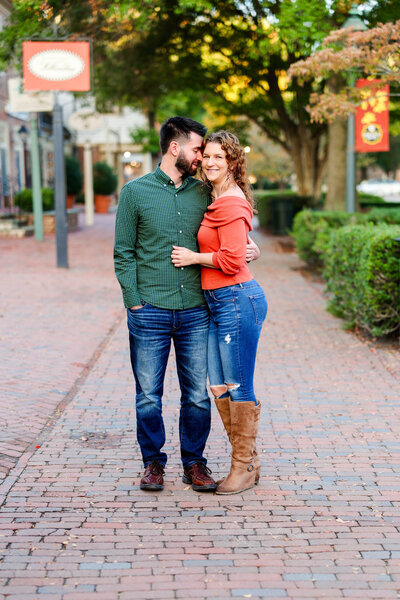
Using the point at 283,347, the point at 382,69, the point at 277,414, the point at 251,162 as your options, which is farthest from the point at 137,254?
the point at 251,162

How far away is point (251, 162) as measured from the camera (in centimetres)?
4716

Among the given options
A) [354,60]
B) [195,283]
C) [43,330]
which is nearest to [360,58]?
[354,60]

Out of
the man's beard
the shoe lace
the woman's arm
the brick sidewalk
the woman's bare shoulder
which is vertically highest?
the man's beard

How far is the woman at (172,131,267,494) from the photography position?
3953 mm

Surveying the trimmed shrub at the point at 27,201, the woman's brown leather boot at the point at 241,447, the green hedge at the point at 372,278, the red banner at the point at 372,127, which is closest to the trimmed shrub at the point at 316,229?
the red banner at the point at 372,127

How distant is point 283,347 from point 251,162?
1574 inches

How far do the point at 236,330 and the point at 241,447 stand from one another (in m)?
0.66

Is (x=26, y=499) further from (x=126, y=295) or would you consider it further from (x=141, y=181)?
(x=141, y=181)

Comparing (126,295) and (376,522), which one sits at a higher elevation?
(126,295)

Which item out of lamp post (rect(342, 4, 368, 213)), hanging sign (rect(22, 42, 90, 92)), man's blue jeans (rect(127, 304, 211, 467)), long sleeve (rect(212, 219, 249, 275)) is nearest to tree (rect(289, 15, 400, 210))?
lamp post (rect(342, 4, 368, 213))

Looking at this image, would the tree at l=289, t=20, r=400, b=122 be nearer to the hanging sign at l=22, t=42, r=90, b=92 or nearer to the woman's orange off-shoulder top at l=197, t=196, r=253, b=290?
the hanging sign at l=22, t=42, r=90, b=92

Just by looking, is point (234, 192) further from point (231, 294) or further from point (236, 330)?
point (236, 330)

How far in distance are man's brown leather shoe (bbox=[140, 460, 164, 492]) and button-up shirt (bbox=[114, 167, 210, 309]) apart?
920 millimetres

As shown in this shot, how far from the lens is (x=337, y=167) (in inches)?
713
